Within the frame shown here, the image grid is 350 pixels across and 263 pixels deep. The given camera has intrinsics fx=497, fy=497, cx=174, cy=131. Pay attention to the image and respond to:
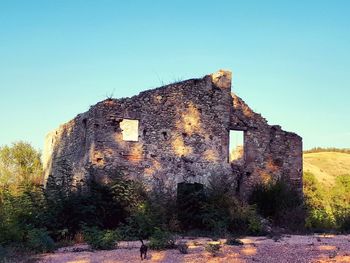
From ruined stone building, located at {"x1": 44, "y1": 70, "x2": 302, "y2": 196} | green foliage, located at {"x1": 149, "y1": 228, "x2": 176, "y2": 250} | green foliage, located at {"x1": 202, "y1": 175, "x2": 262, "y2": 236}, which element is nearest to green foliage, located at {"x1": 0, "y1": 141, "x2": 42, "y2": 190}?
ruined stone building, located at {"x1": 44, "y1": 70, "x2": 302, "y2": 196}

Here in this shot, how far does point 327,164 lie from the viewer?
2104 inches

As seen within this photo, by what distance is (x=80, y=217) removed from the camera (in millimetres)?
14352

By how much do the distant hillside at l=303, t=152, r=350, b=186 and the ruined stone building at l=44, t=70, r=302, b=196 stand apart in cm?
2542

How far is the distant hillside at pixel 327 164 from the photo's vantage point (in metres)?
46.7

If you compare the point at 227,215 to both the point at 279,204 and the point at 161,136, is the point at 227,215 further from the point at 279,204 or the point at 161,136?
the point at 161,136

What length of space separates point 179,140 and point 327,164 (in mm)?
38188

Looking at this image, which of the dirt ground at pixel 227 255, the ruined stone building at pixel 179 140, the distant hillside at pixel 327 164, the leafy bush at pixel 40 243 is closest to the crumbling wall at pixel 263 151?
the ruined stone building at pixel 179 140

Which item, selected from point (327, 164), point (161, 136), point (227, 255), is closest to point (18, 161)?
point (161, 136)

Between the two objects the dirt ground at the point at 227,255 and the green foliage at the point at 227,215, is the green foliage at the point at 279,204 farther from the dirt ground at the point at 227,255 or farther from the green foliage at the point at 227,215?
the dirt ground at the point at 227,255

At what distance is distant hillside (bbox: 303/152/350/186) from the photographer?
46.7 metres

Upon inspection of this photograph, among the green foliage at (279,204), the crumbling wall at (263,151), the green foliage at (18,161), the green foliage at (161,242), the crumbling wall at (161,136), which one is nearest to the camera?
the green foliage at (161,242)

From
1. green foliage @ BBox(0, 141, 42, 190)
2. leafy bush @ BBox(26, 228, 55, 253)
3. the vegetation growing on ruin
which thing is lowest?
leafy bush @ BBox(26, 228, 55, 253)

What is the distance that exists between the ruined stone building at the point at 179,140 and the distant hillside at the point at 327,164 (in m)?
25.4

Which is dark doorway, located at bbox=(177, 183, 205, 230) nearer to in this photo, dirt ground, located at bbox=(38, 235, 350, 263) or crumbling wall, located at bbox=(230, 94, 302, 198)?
crumbling wall, located at bbox=(230, 94, 302, 198)
